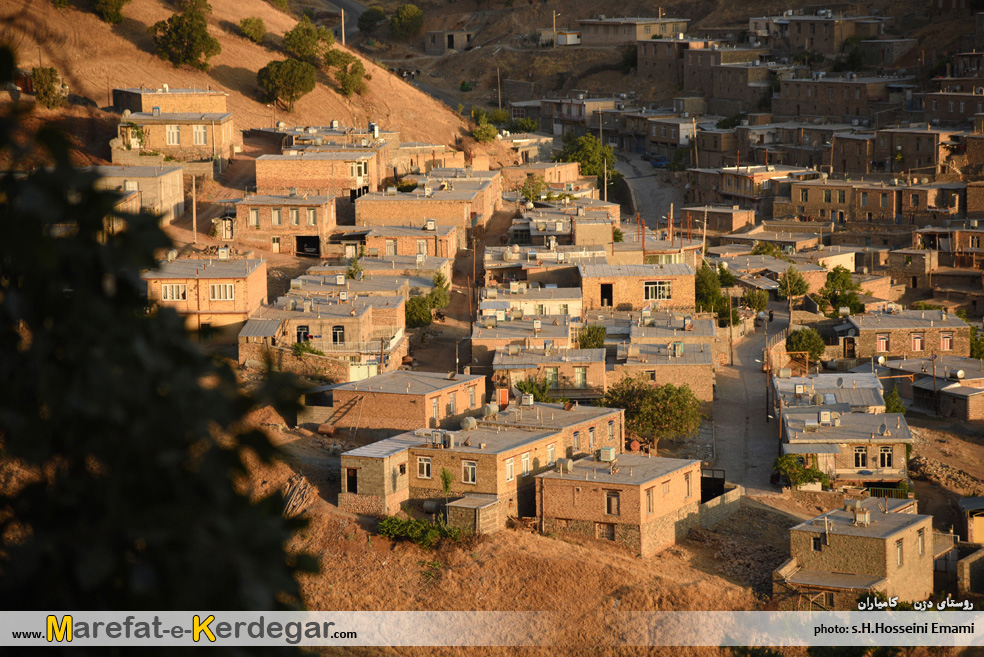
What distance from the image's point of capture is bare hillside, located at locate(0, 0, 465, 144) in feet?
201

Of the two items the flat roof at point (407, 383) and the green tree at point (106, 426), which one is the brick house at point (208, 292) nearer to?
the flat roof at point (407, 383)

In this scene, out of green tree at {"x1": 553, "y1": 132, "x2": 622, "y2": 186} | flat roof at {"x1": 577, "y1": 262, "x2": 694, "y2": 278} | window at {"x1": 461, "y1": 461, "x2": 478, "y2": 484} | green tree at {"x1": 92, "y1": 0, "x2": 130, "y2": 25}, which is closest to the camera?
window at {"x1": 461, "y1": 461, "x2": 478, "y2": 484}

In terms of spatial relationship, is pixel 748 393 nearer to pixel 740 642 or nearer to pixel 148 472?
pixel 740 642


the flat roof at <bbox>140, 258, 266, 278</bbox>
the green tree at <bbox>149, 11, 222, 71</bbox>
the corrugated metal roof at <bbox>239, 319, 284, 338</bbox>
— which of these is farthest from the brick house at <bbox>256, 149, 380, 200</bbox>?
the corrugated metal roof at <bbox>239, 319, 284, 338</bbox>

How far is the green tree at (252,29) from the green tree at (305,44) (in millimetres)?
1424

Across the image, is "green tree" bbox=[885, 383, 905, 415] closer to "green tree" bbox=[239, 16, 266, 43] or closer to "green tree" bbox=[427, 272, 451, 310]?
"green tree" bbox=[427, 272, 451, 310]

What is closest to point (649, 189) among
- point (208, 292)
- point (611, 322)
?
point (611, 322)

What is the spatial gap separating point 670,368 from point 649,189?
129 feet

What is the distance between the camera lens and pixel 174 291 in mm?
36250

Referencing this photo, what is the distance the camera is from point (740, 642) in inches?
897

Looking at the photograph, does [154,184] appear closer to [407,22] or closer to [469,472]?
[469,472]

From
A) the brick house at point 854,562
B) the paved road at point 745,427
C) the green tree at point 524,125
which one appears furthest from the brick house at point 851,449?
the green tree at point 524,125

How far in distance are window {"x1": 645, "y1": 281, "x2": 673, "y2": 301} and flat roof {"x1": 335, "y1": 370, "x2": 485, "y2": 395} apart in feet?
38.4

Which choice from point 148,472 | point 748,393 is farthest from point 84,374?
point 748,393
